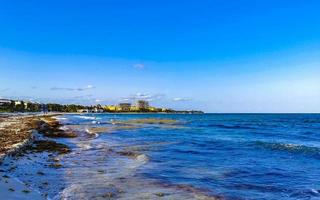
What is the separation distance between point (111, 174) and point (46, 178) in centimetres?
309

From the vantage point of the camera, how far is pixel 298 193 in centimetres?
1505

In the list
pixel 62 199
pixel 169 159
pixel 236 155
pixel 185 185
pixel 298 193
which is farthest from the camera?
pixel 236 155

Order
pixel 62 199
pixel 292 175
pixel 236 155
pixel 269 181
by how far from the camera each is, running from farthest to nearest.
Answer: pixel 236 155, pixel 292 175, pixel 269 181, pixel 62 199

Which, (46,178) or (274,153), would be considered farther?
(274,153)

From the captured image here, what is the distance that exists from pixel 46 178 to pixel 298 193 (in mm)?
10459

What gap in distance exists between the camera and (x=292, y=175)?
19.1 meters

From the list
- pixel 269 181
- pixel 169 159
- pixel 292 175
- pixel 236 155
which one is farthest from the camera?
pixel 236 155

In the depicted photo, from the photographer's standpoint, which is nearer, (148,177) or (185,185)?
(185,185)

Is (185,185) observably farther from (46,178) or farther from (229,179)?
(46,178)

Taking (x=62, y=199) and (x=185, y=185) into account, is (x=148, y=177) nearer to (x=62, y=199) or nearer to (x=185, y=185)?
(x=185, y=185)

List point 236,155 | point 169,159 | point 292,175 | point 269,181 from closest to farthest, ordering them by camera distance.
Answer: point 269,181 → point 292,175 → point 169,159 → point 236,155

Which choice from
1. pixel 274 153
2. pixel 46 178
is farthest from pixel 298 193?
pixel 274 153

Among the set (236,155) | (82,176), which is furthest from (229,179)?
(236,155)

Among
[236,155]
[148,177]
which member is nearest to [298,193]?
[148,177]
